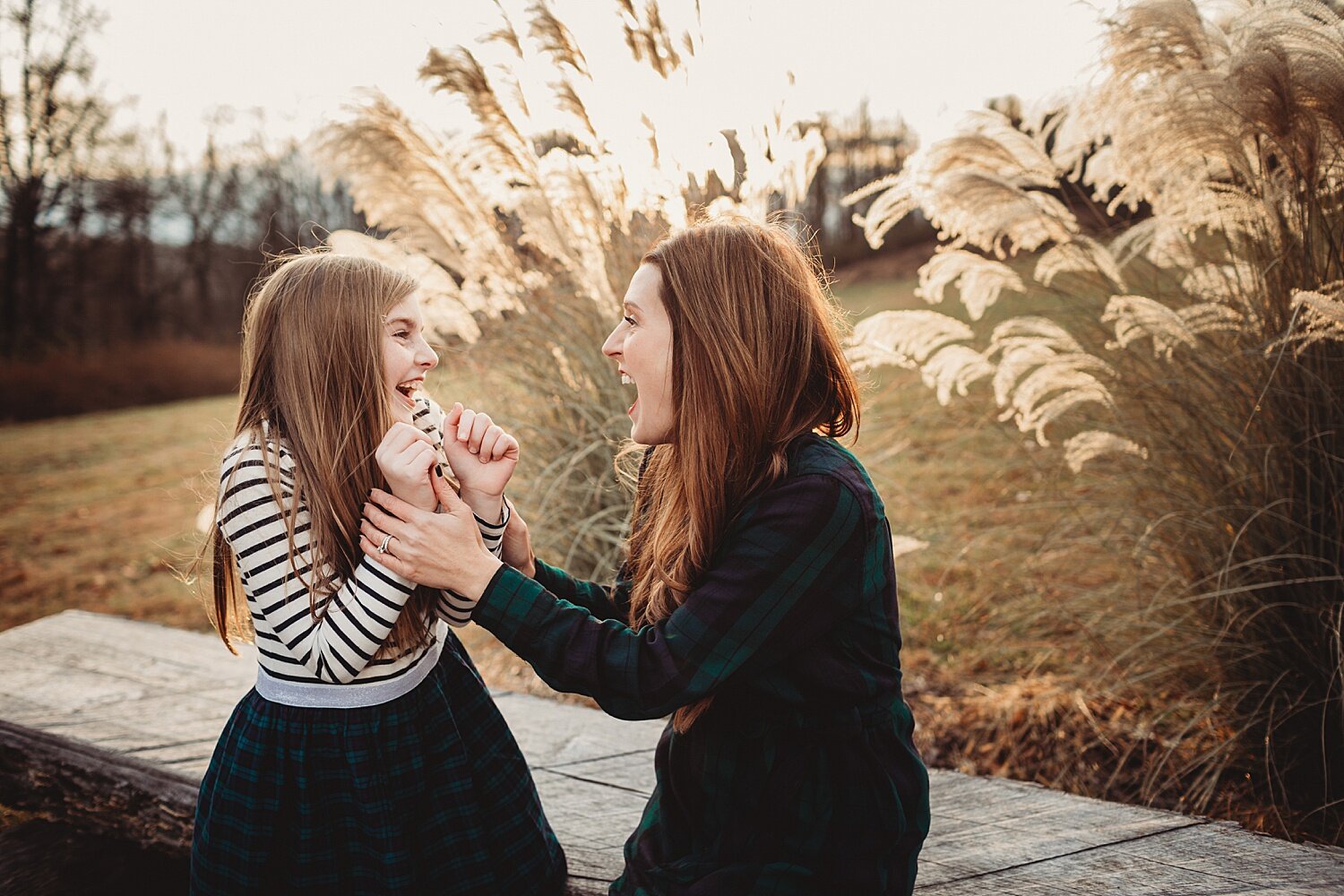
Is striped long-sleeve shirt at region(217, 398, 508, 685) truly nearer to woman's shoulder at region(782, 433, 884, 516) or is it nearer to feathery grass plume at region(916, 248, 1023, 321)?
woman's shoulder at region(782, 433, 884, 516)

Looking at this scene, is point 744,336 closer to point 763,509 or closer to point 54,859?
point 763,509

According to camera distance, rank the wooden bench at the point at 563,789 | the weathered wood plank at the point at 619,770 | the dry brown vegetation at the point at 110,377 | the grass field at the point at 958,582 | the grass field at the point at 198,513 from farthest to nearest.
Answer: the dry brown vegetation at the point at 110,377
the grass field at the point at 198,513
the grass field at the point at 958,582
the weathered wood plank at the point at 619,770
the wooden bench at the point at 563,789

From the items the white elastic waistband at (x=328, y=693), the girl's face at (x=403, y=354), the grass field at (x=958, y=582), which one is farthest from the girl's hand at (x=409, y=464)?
the grass field at (x=958, y=582)

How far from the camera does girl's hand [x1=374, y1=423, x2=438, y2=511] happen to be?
1.31m

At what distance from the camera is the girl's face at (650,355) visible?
1378 mm

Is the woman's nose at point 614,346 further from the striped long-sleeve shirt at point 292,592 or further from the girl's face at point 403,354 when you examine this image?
the striped long-sleeve shirt at point 292,592

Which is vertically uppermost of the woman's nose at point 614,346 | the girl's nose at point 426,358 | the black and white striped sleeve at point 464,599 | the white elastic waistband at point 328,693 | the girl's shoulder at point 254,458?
the woman's nose at point 614,346

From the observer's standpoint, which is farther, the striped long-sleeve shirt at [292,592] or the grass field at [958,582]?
the grass field at [958,582]

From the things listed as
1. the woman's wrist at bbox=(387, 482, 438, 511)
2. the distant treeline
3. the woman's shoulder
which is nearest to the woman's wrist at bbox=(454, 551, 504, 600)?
the woman's wrist at bbox=(387, 482, 438, 511)

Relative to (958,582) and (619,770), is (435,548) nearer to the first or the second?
(619,770)

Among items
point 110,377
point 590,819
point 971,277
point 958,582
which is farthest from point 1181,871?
point 110,377

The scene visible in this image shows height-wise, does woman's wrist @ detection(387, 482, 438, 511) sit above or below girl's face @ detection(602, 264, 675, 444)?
below

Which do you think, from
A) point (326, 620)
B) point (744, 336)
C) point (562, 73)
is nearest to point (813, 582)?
point (744, 336)

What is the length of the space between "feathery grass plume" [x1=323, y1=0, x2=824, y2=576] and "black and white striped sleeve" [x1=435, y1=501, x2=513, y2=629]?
4.45 ft
